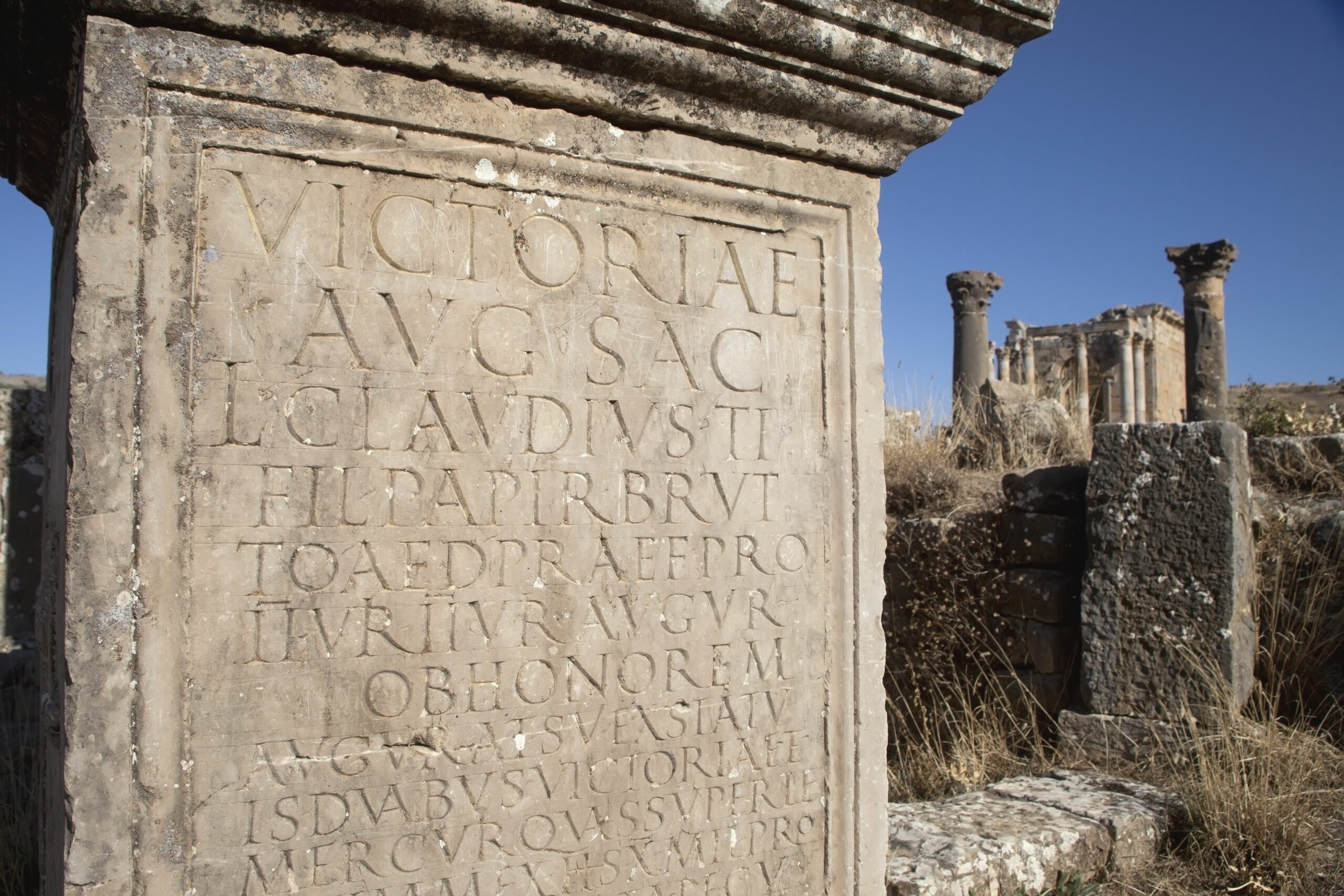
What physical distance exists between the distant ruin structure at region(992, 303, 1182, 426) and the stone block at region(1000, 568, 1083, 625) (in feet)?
58.1

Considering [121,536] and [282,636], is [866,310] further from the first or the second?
[121,536]

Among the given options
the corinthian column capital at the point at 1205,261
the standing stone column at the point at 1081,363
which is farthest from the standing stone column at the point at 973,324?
the standing stone column at the point at 1081,363

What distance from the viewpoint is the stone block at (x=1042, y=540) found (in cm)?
477

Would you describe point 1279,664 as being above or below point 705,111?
below

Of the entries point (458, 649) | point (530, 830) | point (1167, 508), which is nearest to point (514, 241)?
point (458, 649)

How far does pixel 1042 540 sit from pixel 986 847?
2332 mm

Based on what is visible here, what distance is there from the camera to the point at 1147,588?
4.25 m

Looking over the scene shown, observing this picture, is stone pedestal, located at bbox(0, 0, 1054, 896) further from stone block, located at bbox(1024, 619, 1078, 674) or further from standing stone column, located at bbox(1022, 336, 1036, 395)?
standing stone column, located at bbox(1022, 336, 1036, 395)

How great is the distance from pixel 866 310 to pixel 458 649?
3.74ft

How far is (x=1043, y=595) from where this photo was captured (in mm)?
4770

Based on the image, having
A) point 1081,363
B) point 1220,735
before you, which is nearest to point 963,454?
point 1220,735

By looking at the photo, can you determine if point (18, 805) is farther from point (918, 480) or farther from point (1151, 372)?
point (1151, 372)

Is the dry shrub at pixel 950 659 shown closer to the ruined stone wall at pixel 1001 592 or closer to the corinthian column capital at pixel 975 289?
the ruined stone wall at pixel 1001 592

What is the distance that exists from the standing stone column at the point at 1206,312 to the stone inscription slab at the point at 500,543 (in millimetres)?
12142
